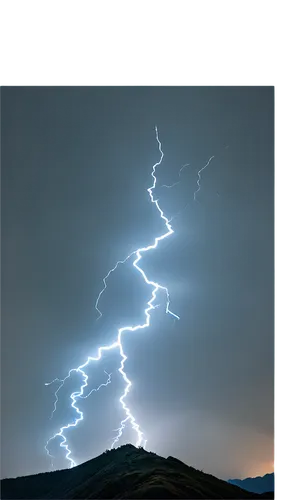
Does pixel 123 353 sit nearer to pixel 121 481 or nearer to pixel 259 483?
pixel 121 481

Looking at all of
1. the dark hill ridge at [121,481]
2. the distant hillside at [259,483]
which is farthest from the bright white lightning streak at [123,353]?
the distant hillside at [259,483]

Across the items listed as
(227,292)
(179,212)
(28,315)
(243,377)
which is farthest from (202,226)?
(28,315)

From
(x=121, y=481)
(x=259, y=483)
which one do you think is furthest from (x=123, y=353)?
(x=259, y=483)

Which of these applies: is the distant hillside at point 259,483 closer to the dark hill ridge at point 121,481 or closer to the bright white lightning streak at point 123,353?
the dark hill ridge at point 121,481

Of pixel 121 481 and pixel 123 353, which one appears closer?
pixel 121 481

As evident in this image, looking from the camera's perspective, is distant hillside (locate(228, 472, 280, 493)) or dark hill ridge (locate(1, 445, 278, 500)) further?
distant hillside (locate(228, 472, 280, 493))

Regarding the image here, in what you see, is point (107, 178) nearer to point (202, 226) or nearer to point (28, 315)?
point (202, 226)

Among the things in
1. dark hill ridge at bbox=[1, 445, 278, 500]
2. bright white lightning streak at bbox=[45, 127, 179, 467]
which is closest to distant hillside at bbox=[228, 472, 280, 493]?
dark hill ridge at bbox=[1, 445, 278, 500]

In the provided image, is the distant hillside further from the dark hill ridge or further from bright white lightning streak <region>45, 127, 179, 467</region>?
bright white lightning streak <region>45, 127, 179, 467</region>
